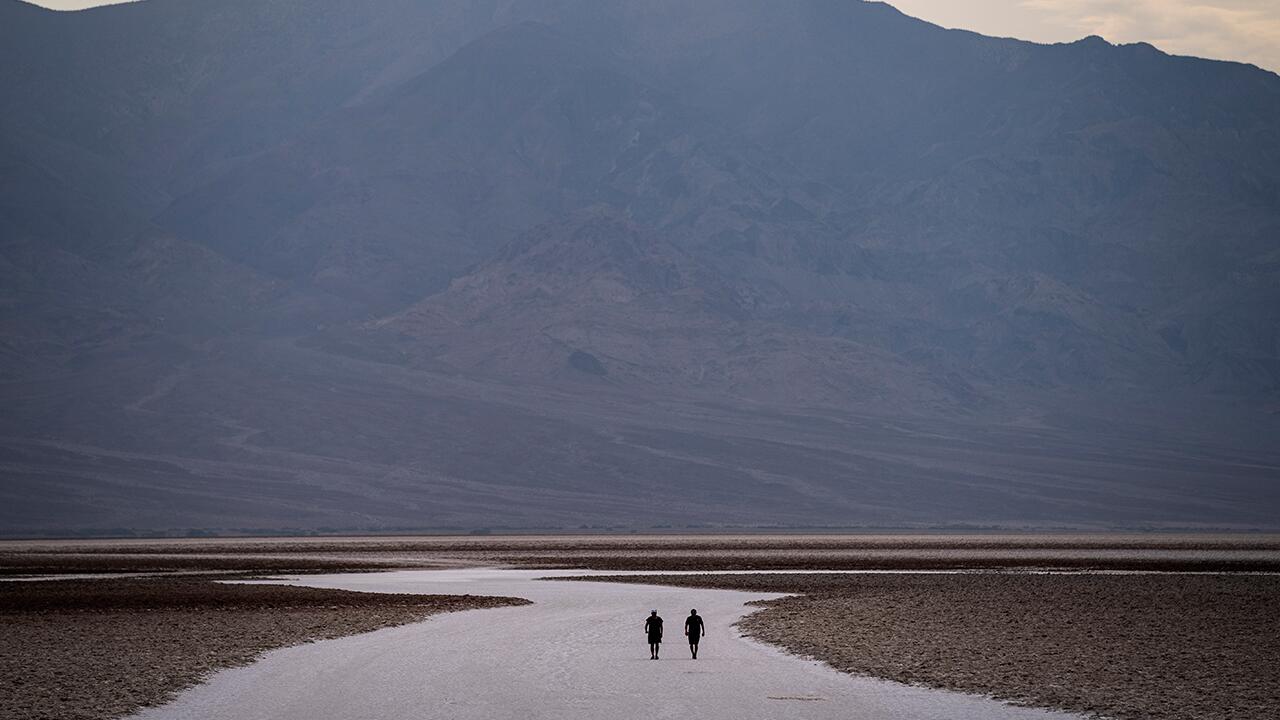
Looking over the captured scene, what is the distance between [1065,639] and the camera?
34.1 m

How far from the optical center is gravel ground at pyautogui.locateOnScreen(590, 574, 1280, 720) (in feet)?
84.5

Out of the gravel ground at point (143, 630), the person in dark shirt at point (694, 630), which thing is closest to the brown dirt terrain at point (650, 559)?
the gravel ground at point (143, 630)

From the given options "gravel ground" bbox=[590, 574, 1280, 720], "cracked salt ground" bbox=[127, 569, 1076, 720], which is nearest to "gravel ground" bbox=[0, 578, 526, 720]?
"cracked salt ground" bbox=[127, 569, 1076, 720]

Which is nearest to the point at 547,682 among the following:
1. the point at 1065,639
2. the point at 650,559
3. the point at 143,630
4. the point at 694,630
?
the point at 694,630

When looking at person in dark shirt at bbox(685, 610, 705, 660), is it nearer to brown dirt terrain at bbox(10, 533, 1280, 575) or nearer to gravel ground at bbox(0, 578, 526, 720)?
gravel ground at bbox(0, 578, 526, 720)

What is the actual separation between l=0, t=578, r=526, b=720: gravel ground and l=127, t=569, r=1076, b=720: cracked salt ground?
1.03m

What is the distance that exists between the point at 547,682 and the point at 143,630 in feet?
45.7

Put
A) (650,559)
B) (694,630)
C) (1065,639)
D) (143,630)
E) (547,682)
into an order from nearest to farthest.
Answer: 1. (547,682)
2. (694,630)
3. (1065,639)
4. (143,630)
5. (650,559)

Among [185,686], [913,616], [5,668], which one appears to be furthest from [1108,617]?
[5,668]

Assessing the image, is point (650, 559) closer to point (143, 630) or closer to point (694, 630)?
point (143, 630)

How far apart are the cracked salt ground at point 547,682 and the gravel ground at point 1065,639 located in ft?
4.54

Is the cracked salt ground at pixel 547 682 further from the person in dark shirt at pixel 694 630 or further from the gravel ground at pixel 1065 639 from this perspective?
the gravel ground at pixel 1065 639

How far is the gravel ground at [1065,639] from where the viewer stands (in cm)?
2577

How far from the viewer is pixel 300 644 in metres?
35.2
